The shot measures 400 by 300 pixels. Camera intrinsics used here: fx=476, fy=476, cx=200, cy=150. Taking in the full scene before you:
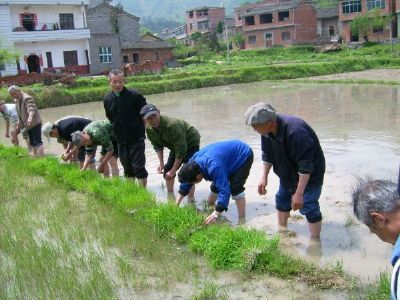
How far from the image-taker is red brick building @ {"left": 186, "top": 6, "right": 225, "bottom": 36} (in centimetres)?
8144

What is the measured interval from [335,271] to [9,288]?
2.80 metres

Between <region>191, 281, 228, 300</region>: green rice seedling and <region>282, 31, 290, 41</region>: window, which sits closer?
<region>191, 281, 228, 300</region>: green rice seedling

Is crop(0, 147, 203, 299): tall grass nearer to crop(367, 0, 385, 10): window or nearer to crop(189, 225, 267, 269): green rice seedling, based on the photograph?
crop(189, 225, 267, 269): green rice seedling

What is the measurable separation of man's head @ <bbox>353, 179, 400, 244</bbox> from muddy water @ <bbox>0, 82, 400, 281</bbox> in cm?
225

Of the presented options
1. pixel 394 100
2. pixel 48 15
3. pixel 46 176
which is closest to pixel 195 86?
pixel 394 100

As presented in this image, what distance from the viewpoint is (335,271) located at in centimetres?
405

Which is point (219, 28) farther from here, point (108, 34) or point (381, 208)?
point (381, 208)

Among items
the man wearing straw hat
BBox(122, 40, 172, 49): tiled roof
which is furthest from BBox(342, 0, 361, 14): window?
the man wearing straw hat

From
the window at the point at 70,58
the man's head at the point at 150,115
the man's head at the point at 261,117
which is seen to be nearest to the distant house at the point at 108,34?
the window at the point at 70,58

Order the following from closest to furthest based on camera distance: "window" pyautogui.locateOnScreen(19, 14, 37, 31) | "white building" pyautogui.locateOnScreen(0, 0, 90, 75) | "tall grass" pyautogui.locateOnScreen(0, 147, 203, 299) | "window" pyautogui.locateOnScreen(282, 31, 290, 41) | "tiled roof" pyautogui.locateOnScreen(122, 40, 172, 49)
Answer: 1. "tall grass" pyautogui.locateOnScreen(0, 147, 203, 299)
2. "white building" pyautogui.locateOnScreen(0, 0, 90, 75)
3. "window" pyautogui.locateOnScreen(19, 14, 37, 31)
4. "tiled roof" pyautogui.locateOnScreen(122, 40, 172, 49)
5. "window" pyautogui.locateOnScreen(282, 31, 290, 41)

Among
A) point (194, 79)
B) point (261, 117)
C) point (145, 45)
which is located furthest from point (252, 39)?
point (261, 117)

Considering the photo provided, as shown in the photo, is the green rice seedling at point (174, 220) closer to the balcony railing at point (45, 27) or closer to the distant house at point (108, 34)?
the balcony railing at point (45, 27)

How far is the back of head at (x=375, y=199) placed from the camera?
77.9 inches

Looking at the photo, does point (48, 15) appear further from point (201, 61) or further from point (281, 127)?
point (281, 127)
